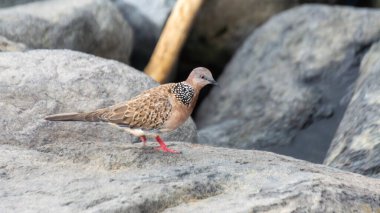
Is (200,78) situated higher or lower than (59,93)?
higher

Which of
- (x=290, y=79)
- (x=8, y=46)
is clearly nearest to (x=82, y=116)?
(x=8, y=46)

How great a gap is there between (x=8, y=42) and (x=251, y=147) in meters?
3.56

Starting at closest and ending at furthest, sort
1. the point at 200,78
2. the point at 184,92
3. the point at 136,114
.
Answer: the point at 136,114
the point at 184,92
the point at 200,78

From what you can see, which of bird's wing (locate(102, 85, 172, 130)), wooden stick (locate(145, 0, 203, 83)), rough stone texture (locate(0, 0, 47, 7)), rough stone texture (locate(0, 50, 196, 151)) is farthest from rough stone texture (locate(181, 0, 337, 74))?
bird's wing (locate(102, 85, 172, 130))

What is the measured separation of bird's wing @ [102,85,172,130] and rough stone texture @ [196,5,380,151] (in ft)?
13.0

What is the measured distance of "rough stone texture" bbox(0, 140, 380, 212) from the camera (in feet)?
17.7

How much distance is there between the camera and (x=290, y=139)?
1074 centimetres

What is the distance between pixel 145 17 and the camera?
43.0 feet

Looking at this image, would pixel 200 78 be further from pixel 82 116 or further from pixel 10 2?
pixel 10 2

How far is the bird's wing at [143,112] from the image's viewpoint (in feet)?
22.5

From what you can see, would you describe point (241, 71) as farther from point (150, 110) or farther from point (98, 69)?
point (150, 110)

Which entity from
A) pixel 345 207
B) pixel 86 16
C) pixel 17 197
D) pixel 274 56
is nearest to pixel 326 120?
pixel 274 56

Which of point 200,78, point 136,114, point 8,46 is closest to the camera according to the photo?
point 136,114

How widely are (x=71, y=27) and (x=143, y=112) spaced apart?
4.61 metres
